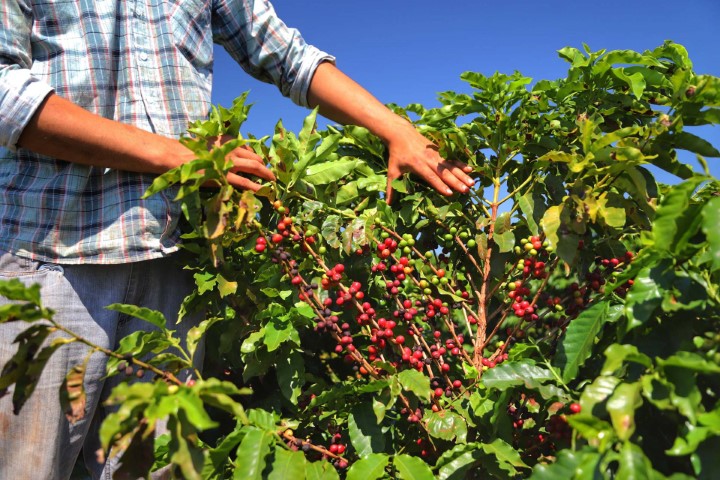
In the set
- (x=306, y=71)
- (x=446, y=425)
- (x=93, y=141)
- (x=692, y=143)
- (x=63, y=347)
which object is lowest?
(x=63, y=347)

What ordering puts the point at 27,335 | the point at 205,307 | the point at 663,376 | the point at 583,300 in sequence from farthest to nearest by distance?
the point at 205,307 → the point at 583,300 → the point at 27,335 → the point at 663,376

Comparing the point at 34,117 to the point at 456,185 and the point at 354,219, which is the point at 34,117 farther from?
the point at 456,185

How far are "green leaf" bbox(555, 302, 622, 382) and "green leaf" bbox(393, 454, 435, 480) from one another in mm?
437

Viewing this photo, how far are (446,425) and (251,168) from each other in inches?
39.0

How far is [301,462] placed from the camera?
1602 mm

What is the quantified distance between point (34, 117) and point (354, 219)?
1.01m

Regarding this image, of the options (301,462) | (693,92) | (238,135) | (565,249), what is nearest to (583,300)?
(565,249)

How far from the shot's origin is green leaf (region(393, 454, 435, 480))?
1.64 meters

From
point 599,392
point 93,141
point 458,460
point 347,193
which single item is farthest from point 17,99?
point 599,392

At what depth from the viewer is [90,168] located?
6.75ft

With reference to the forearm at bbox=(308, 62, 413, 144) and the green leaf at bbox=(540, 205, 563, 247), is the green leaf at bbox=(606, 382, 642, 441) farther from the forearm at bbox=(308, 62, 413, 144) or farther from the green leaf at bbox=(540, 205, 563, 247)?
the forearm at bbox=(308, 62, 413, 144)

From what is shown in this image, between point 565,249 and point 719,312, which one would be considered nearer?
point 719,312

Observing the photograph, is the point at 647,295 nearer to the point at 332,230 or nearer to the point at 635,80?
the point at 635,80

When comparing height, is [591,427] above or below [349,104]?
below
